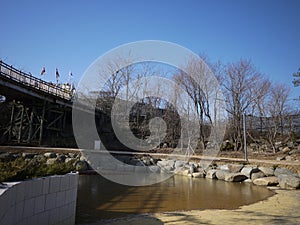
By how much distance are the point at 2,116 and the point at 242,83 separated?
23270mm

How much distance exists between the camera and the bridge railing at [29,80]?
1586 centimetres

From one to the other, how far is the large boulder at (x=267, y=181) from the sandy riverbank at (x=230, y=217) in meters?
4.28

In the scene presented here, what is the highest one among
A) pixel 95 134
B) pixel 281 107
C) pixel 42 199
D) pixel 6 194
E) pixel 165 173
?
pixel 281 107

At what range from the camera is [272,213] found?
5672 millimetres

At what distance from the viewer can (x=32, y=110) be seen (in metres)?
20.1

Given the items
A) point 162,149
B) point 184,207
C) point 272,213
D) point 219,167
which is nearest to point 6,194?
point 184,207

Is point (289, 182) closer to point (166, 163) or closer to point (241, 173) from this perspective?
point (241, 173)

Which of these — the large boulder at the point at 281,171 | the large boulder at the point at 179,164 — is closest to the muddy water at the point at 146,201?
the large boulder at the point at 281,171

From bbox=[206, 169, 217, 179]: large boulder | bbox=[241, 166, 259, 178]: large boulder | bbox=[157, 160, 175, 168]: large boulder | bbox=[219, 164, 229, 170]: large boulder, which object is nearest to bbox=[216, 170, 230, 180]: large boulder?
bbox=[206, 169, 217, 179]: large boulder

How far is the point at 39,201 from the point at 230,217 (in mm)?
3997

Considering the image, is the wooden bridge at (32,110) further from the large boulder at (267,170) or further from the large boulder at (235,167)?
the large boulder at (267,170)

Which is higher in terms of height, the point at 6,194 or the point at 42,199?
the point at 6,194

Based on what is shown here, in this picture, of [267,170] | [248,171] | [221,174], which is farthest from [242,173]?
[267,170]

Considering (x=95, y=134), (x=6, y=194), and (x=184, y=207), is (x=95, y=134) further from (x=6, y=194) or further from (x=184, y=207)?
(x=6, y=194)
